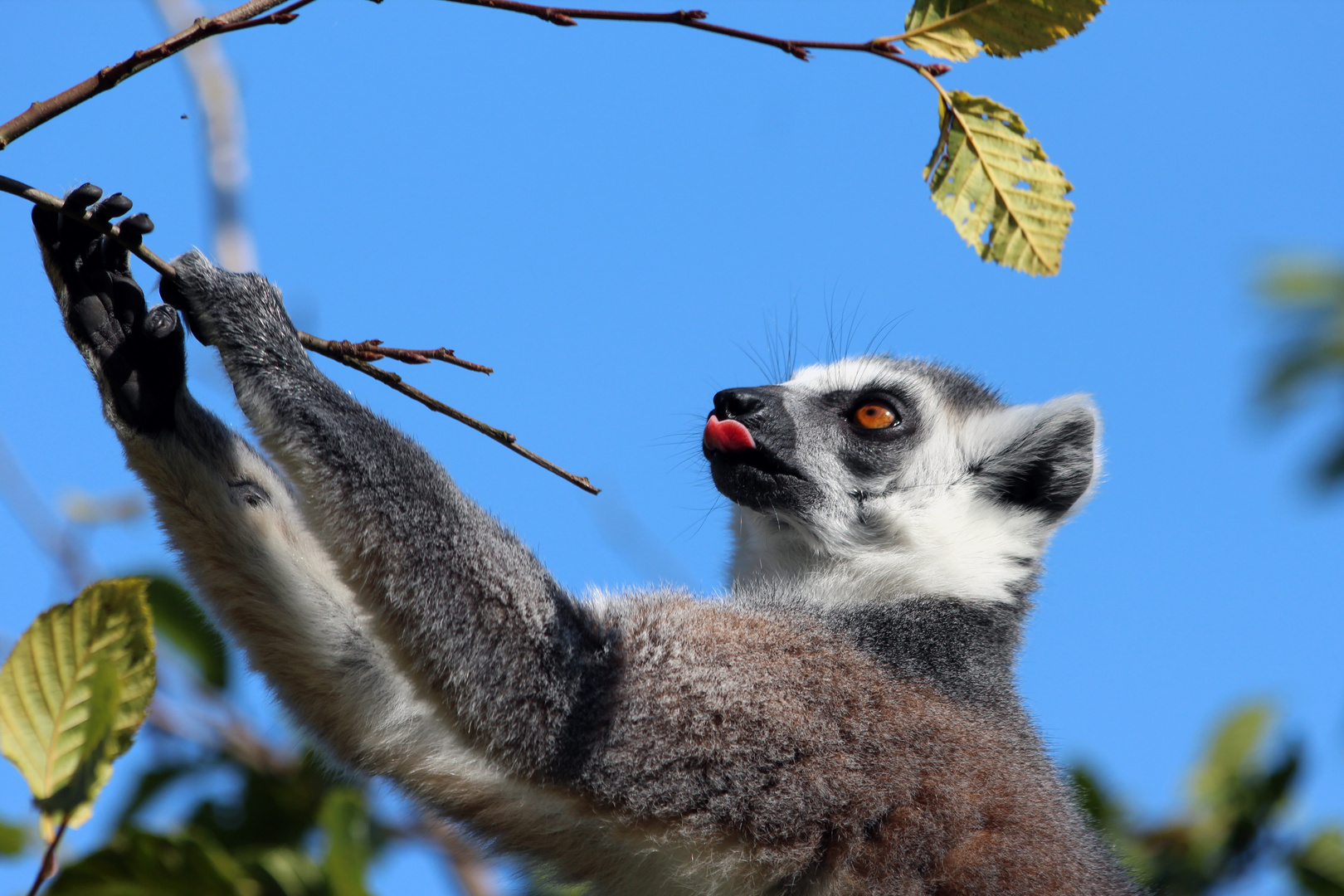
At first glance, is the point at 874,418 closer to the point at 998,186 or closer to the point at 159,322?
the point at 998,186

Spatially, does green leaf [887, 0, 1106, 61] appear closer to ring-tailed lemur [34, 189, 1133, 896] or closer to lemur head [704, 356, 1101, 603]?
lemur head [704, 356, 1101, 603]

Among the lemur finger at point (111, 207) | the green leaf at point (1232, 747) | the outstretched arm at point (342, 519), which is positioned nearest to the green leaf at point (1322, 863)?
the green leaf at point (1232, 747)

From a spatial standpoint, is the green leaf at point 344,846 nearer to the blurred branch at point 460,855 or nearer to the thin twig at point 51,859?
the thin twig at point 51,859

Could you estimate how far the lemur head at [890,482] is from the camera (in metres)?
4.89

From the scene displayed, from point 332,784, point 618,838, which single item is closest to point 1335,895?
point 618,838

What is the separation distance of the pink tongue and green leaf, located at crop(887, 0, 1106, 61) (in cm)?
205

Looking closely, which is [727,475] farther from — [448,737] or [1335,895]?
[1335,895]

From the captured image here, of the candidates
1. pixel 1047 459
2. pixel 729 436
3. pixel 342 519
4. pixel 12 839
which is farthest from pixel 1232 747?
pixel 12 839

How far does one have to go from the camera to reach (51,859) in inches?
69.2

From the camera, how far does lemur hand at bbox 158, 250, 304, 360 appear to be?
141 inches

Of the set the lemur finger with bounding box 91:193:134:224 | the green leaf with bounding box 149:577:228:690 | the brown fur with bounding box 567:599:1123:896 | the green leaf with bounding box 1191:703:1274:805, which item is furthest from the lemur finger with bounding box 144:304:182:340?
the green leaf with bounding box 1191:703:1274:805

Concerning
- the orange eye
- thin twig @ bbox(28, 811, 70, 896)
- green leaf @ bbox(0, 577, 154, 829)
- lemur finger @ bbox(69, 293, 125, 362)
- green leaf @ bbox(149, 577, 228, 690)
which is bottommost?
thin twig @ bbox(28, 811, 70, 896)

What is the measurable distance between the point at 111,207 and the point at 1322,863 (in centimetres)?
423

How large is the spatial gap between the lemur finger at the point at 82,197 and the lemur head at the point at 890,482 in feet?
8.79
